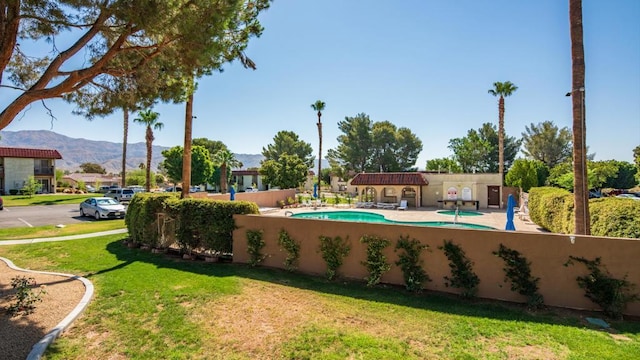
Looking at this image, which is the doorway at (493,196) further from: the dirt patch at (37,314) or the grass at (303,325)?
the dirt patch at (37,314)

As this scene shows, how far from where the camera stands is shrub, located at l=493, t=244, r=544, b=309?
6.68 m

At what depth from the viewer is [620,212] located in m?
8.46

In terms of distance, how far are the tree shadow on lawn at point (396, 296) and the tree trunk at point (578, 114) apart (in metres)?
3.49

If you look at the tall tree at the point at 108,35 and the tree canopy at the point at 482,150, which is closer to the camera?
the tall tree at the point at 108,35

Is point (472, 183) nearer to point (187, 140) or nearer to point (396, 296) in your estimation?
point (187, 140)

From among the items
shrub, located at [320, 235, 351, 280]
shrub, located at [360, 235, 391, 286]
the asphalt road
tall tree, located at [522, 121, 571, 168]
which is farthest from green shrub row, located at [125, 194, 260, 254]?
tall tree, located at [522, 121, 571, 168]

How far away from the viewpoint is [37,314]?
5.79m

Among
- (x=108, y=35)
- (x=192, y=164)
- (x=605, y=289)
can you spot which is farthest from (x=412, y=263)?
(x=192, y=164)

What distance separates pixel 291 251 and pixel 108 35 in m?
6.75

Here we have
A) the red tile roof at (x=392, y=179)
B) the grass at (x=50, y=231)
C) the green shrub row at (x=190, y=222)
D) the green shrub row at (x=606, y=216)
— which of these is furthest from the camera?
the red tile roof at (x=392, y=179)

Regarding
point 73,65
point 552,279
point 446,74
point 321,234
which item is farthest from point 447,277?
point 446,74

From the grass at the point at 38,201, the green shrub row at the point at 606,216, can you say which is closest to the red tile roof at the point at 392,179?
the green shrub row at the point at 606,216

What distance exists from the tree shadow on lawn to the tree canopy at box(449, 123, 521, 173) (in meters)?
48.5

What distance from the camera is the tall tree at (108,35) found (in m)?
5.68
